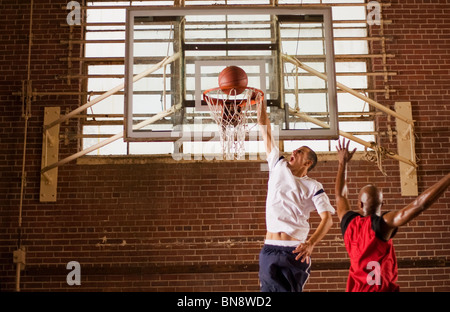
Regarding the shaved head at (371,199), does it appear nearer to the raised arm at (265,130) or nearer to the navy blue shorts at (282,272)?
the navy blue shorts at (282,272)

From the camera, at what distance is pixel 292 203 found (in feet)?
13.5

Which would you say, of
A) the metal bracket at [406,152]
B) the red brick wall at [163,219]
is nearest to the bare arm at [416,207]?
the red brick wall at [163,219]

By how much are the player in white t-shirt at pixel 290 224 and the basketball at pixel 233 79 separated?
82 centimetres

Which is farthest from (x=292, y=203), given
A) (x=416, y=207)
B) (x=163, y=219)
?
(x=163, y=219)

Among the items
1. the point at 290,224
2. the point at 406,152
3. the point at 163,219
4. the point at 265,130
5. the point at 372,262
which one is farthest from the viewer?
the point at 406,152

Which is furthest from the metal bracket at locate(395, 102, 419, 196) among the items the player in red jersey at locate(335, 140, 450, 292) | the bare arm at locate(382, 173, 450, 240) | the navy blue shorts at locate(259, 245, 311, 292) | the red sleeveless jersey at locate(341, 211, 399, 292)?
the bare arm at locate(382, 173, 450, 240)

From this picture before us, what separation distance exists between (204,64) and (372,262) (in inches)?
114

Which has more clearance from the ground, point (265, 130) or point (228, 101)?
point (228, 101)

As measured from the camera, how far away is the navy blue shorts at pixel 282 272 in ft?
12.8

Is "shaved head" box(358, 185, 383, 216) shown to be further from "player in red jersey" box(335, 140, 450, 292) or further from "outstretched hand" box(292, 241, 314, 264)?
"outstretched hand" box(292, 241, 314, 264)

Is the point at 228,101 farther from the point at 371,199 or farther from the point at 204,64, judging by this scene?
the point at 371,199

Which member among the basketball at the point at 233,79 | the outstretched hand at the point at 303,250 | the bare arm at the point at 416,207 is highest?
the basketball at the point at 233,79

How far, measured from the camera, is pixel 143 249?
6.48 meters
